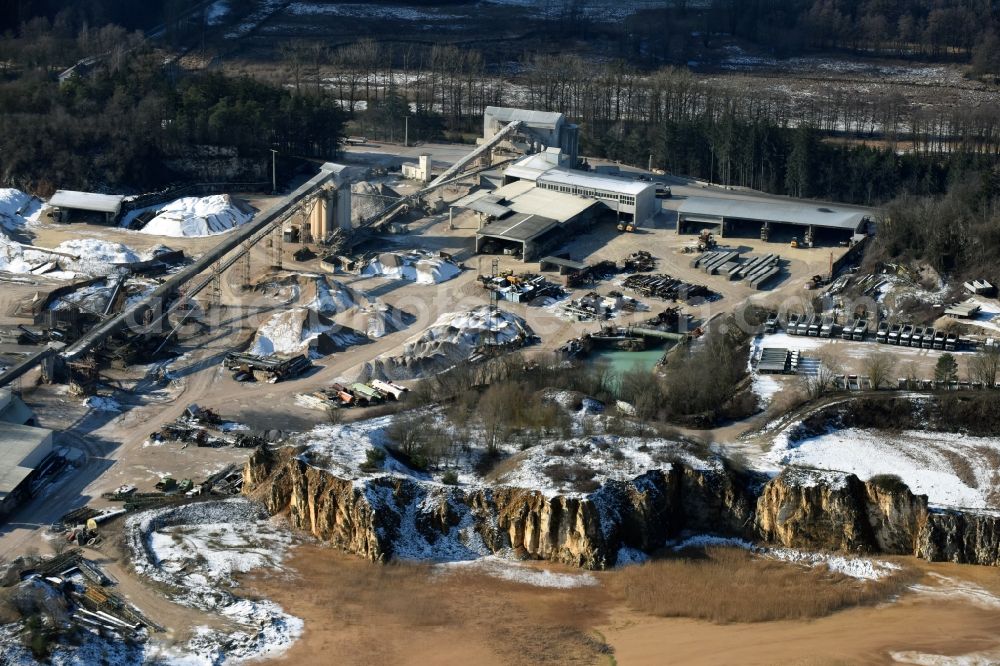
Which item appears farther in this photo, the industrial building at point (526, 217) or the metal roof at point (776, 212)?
the metal roof at point (776, 212)

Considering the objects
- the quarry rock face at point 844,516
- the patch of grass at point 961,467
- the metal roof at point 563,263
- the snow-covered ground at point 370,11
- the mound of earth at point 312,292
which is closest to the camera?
the quarry rock face at point 844,516

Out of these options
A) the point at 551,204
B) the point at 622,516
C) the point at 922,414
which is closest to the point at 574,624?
the point at 622,516

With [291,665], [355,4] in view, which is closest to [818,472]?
[291,665]

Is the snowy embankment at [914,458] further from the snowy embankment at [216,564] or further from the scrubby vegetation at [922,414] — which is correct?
the snowy embankment at [216,564]

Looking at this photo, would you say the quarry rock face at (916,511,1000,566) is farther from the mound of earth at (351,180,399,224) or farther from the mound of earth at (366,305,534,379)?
the mound of earth at (351,180,399,224)

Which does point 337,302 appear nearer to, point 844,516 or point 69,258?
point 69,258

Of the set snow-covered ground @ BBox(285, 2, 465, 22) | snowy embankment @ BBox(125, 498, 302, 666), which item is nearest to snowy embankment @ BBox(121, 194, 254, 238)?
snowy embankment @ BBox(125, 498, 302, 666)

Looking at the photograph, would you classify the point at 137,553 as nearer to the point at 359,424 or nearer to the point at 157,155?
the point at 359,424

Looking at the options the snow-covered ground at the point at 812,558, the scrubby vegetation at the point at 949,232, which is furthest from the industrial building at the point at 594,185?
the snow-covered ground at the point at 812,558
